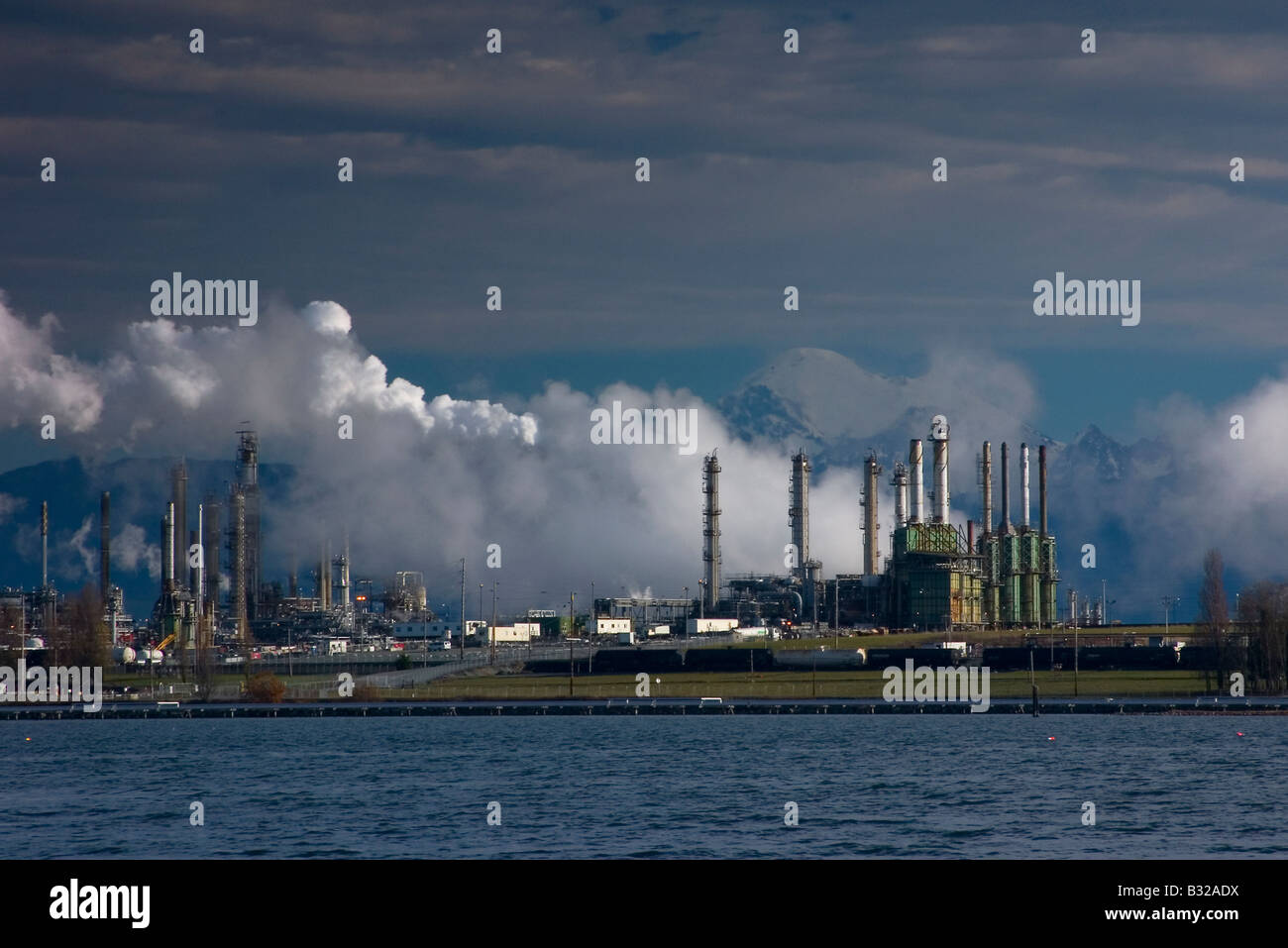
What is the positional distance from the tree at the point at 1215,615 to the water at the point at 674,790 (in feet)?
65.5

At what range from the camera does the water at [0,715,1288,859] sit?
204 ft

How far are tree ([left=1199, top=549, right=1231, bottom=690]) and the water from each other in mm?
19958

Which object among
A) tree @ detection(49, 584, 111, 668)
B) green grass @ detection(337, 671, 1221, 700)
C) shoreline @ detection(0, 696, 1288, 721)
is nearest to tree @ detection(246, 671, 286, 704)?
shoreline @ detection(0, 696, 1288, 721)

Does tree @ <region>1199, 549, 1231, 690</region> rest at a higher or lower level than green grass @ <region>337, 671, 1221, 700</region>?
higher

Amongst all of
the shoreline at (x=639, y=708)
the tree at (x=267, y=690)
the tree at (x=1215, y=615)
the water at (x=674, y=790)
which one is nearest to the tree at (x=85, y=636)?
the shoreline at (x=639, y=708)

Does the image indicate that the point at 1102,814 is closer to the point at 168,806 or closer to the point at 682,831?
the point at 682,831

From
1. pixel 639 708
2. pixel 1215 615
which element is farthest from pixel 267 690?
pixel 1215 615

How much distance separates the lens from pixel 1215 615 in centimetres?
14462

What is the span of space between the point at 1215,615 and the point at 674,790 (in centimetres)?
8056

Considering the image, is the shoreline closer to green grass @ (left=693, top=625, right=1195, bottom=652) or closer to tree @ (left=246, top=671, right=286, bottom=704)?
tree @ (left=246, top=671, right=286, bottom=704)

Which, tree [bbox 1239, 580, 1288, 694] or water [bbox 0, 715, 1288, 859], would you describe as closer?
water [bbox 0, 715, 1288, 859]

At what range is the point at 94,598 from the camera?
18350 cm
